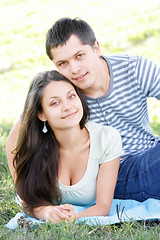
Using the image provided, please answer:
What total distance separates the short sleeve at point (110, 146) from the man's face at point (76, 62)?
0.39 m

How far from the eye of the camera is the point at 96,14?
11719mm

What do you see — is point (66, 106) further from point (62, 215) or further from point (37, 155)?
point (62, 215)

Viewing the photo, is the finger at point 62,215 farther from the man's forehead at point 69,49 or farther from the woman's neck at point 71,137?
the man's forehead at point 69,49

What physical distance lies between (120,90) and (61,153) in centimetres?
65

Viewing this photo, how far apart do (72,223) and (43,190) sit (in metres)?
0.48

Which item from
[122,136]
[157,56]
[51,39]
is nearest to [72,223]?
[122,136]

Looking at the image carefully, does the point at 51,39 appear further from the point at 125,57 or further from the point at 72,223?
the point at 72,223

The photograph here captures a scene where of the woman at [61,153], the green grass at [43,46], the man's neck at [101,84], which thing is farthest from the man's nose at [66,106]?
the green grass at [43,46]

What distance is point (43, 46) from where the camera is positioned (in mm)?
10094

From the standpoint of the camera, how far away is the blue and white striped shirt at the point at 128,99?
329cm

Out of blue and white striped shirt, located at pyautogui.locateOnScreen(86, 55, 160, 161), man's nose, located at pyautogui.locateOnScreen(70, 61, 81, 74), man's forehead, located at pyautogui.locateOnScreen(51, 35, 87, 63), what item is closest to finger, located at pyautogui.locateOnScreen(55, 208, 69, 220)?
blue and white striped shirt, located at pyautogui.locateOnScreen(86, 55, 160, 161)

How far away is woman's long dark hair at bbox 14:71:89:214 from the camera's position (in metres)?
3.10

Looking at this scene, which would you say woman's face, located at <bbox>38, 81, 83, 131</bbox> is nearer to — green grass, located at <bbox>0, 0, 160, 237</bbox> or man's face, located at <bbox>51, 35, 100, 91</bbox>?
man's face, located at <bbox>51, 35, 100, 91</bbox>

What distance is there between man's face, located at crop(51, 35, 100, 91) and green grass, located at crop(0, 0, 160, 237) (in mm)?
1015
